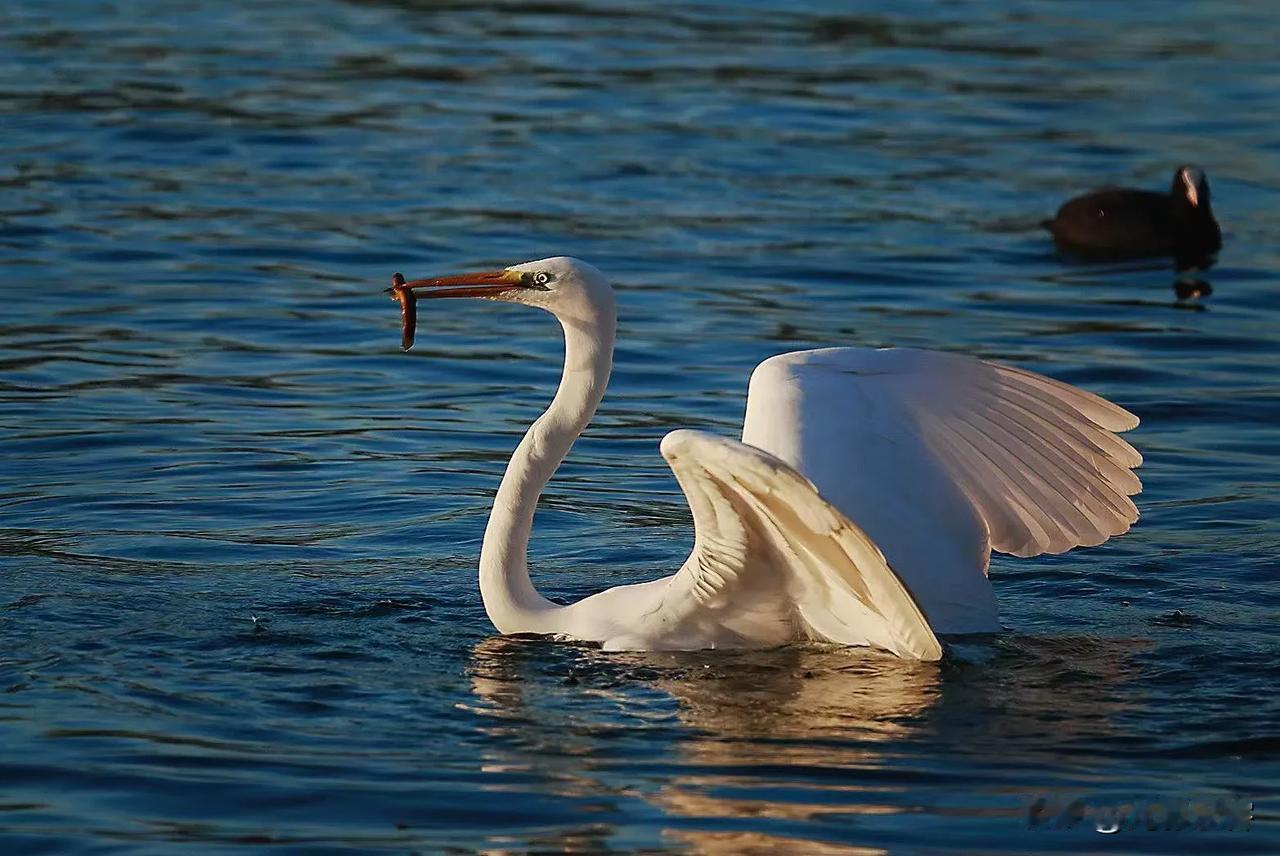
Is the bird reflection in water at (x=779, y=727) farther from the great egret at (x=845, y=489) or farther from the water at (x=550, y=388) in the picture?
the great egret at (x=845, y=489)

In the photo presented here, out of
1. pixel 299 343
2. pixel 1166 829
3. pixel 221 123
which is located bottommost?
pixel 1166 829

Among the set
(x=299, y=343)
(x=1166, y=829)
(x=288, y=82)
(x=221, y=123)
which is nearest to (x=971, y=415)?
(x=1166, y=829)

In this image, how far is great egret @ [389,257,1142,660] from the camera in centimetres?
704

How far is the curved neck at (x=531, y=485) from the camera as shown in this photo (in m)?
7.49

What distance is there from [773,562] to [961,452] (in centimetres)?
106

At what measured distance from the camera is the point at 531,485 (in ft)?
24.9

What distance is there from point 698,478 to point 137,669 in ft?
6.65

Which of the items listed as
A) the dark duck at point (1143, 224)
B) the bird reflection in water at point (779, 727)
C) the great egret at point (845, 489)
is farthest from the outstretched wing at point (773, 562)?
the dark duck at point (1143, 224)

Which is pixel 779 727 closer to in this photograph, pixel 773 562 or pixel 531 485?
pixel 773 562

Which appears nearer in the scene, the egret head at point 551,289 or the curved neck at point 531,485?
the egret head at point 551,289

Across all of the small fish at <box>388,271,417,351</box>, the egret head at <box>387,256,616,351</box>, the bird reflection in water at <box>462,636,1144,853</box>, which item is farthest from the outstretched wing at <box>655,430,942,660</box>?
the small fish at <box>388,271,417,351</box>

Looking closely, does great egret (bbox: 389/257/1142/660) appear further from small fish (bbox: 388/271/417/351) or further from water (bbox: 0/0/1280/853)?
water (bbox: 0/0/1280/853)

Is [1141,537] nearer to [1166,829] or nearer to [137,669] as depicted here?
[1166,829]

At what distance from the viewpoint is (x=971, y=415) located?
307 inches
